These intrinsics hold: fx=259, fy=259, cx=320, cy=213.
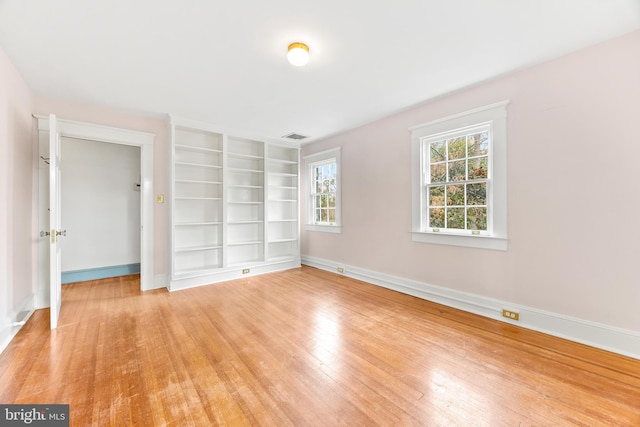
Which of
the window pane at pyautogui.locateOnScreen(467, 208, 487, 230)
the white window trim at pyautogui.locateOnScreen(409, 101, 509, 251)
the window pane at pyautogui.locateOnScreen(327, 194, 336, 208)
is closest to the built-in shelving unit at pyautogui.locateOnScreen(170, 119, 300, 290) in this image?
the window pane at pyautogui.locateOnScreen(327, 194, 336, 208)

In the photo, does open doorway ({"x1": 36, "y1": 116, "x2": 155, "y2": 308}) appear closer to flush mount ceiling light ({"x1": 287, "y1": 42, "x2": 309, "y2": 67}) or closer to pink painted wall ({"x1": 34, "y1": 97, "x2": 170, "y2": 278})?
pink painted wall ({"x1": 34, "y1": 97, "x2": 170, "y2": 278})

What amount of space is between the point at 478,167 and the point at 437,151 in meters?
0.59

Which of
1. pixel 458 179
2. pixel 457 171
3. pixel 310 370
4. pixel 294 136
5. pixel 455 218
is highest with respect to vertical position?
pixel 294 136

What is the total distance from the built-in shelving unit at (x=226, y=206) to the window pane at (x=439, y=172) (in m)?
2.92

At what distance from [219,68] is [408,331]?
10.7ft

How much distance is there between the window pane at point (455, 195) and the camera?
322 centimetres

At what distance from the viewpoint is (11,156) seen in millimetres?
2604

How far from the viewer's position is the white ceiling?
6.07 feet

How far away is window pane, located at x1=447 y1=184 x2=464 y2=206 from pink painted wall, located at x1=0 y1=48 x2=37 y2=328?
15.4 feet

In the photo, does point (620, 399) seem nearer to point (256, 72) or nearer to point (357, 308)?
point (357, 308)

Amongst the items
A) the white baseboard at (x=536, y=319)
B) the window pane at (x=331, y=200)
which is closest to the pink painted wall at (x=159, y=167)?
the window pane at (x=331, y=200)

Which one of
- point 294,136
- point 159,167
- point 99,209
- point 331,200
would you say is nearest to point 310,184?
point 331,200

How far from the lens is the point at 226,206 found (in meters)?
4.52

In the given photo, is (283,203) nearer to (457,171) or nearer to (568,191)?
(457,171)
